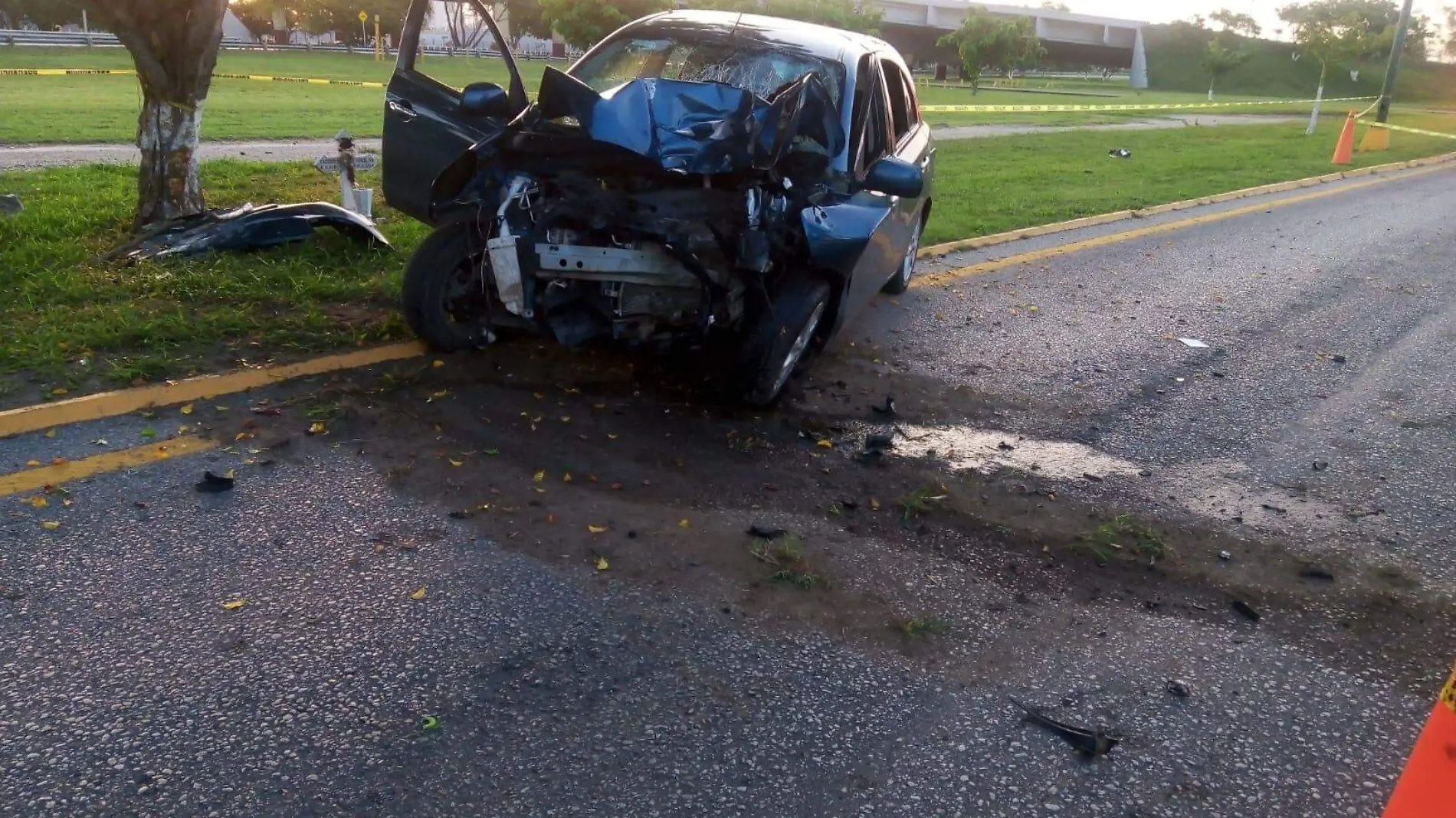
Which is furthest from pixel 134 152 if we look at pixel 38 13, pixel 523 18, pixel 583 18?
pixel 523 18

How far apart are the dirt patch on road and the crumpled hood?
1.16 meters

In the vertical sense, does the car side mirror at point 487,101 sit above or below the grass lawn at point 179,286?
Answer: above

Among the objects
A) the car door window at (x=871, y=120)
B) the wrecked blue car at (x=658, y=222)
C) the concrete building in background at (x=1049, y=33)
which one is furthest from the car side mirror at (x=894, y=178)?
the concrete building in background at (x=1049, y=33)

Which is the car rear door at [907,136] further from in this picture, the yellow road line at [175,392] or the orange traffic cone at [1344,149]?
the orange traffic cone at [1344,149]

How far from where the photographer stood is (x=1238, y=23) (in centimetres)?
7550

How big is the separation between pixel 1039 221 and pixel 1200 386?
17.0 feet

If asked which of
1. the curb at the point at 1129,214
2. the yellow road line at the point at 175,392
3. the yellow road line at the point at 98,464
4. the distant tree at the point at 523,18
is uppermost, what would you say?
the distant tree at the point at 523,18

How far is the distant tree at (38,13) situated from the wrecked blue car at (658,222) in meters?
50.0

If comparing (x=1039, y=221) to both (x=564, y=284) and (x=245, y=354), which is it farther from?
(x=245, y=354)

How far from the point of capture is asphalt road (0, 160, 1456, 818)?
2668mm

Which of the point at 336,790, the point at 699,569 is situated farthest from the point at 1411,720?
the point at 336,790

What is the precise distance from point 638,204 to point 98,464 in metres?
2.33

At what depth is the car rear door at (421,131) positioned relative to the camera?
5.87 m

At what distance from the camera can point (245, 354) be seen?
17.3 ft
